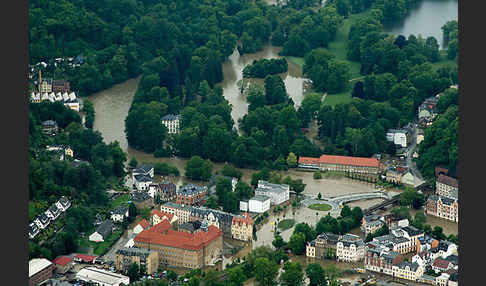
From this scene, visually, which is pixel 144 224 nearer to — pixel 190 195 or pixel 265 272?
pixel 190 195

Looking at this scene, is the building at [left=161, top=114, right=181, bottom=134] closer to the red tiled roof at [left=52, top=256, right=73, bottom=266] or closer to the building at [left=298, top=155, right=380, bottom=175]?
the building at [left=298, top=155, right=380, bottom=175]

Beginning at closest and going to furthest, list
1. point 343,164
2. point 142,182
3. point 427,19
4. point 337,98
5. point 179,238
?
point 179,238 < point 142,182 < point 343,164 < point 337,98 < point 427,19

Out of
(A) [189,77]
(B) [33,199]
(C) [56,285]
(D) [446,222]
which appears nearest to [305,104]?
(A) [189,77]

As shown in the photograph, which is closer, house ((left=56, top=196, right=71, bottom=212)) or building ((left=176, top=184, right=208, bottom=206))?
house ((left=56, top=196, right=71, bottom=212))

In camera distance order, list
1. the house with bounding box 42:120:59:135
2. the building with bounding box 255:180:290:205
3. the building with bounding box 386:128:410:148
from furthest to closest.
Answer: the building with bounding box 386:128:410:148 < the house with bounding box 42:120:59:135 < the building with bounding box 255:180:290:205

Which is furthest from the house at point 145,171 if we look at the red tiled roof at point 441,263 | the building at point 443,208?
the red tiled roof at point 441,263

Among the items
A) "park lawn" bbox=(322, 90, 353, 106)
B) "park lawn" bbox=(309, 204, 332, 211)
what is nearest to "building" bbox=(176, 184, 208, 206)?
"park lawn" bbox=(309, 204, 332, 211)

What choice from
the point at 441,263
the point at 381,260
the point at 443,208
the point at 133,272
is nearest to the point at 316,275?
the point at 381,260

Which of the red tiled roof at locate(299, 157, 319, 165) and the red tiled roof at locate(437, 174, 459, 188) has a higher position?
the red tiled roof at locate(299, 157, 319, 165)
